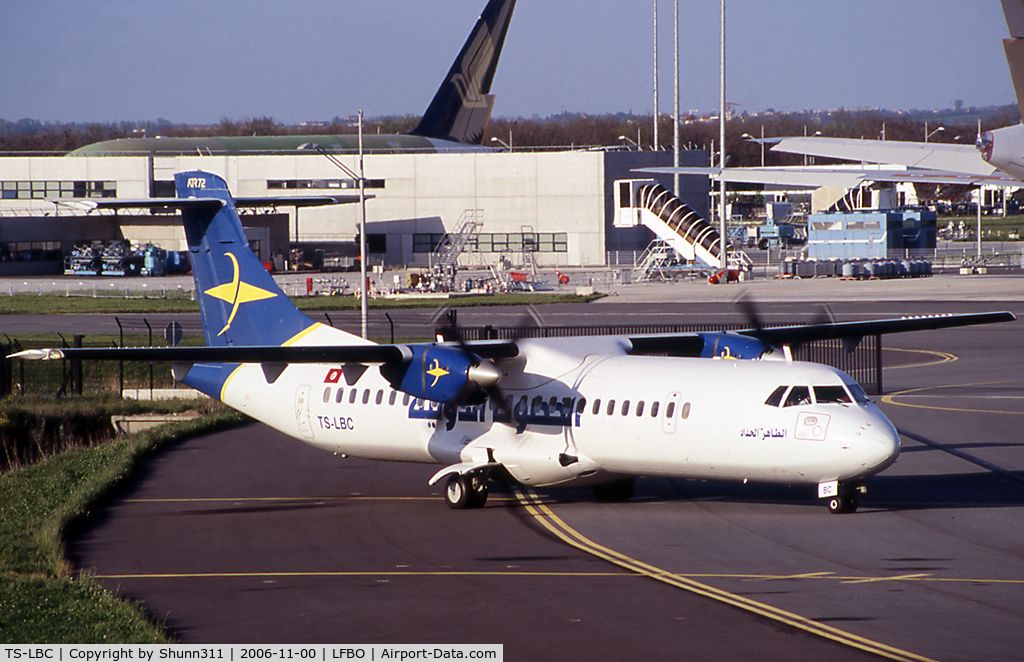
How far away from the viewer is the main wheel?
828 inches

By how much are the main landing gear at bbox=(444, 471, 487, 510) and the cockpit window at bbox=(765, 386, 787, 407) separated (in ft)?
18.9

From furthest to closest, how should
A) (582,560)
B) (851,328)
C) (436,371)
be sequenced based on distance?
(851,328)
(436,371)
(582,560)

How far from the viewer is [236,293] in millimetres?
25062

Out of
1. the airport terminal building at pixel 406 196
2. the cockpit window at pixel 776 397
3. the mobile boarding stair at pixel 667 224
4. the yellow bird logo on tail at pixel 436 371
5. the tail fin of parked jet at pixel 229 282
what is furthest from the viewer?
the airport terminal building at pixel 406 196

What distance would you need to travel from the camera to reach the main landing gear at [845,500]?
18828 millimetres

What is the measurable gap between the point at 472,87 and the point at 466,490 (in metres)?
93.3

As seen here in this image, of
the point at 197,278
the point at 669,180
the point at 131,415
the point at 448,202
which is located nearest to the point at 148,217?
the point at 448,202

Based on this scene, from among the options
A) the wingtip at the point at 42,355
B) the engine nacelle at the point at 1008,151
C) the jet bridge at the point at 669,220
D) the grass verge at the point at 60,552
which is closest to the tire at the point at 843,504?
the engine nacelle at the point at 1008,151

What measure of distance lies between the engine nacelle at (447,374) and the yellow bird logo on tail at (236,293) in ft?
19.4

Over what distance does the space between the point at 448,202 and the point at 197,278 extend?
80676mm

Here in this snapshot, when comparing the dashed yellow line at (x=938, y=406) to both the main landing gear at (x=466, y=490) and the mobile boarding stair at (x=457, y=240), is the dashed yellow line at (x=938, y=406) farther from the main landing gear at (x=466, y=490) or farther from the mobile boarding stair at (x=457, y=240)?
the mobile boarding stair at (x=457, y=240)

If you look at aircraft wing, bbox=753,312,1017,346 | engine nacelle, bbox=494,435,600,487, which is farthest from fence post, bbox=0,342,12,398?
aircraft wing, bbox=753,312,1017,346

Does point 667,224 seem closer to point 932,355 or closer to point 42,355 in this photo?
point 932,355

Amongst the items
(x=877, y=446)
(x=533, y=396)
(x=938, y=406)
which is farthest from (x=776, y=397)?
(x=938, y=406)
